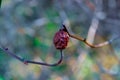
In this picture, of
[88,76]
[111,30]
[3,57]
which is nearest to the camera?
[3,57]

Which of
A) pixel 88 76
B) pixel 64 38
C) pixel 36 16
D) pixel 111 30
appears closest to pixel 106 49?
pixel 111 30

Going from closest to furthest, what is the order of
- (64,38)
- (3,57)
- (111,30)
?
(64,38), (3,57), (111,30)

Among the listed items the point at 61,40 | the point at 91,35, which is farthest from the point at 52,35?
the point at 61,40

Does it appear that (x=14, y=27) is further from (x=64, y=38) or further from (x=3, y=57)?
(x=64, y=38)

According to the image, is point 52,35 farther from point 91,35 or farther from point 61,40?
point 61,40

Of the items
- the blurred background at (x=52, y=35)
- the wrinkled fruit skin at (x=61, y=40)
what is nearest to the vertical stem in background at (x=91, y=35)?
the blurred background at (x=52, y=35)

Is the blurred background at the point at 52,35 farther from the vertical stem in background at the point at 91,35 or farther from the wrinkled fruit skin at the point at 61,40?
the wrinkled fruit skin at the point at 61,40

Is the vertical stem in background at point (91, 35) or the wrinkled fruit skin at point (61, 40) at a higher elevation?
the wrinkled fruit skin at point (61, 40)

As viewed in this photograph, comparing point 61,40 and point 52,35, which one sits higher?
point 61,40
